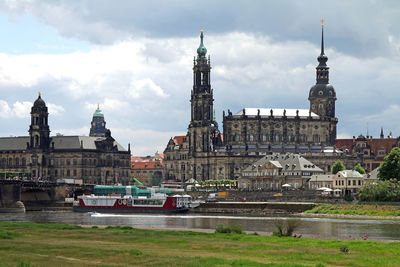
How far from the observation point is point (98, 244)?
64750 millimetres

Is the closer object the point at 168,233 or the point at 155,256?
the point at 155,256

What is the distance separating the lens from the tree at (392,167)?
139m

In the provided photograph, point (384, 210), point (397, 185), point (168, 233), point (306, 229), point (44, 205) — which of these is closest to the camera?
point (168, 233)

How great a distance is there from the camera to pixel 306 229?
93.4m

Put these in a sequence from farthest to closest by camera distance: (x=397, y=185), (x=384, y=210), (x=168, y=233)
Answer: (x=397, y=185)
(x=384, y=210)
(x=168, y=233)

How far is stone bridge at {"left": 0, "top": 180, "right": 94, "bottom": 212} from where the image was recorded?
14850 centimetres

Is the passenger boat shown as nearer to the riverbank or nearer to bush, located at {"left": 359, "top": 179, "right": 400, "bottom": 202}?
the riverbank

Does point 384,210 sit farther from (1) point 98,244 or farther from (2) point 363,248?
(1) point 98,244

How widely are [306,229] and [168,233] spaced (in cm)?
2138

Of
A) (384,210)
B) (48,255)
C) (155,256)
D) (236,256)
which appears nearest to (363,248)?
(236,256)

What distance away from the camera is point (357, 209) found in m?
126

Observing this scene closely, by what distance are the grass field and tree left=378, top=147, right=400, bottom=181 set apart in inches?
2738

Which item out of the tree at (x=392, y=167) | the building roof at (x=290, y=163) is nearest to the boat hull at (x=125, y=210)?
the tree at (x=392, y=167)

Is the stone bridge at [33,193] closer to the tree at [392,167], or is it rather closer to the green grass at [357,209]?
the green grass at [357,209]
